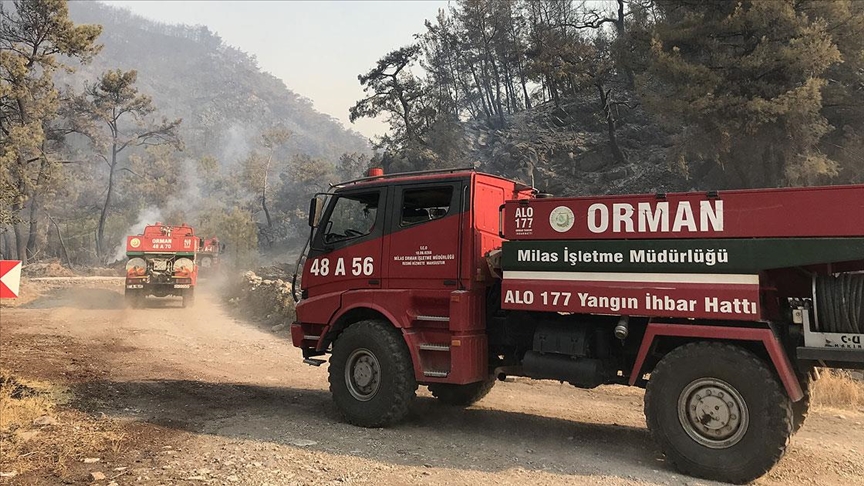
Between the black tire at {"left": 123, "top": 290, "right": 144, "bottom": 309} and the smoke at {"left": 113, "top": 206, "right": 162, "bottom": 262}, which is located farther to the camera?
the smoke at {"left": 113, "top": 206, "right": 162, "bottom": 262}

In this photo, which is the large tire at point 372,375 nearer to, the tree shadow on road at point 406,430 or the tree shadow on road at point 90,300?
the tree shadow on road at point 406,430

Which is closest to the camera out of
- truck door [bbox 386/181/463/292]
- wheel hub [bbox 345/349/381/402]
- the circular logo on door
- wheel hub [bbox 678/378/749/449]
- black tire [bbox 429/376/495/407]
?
wheel hub [bbox 678/378/749/449]

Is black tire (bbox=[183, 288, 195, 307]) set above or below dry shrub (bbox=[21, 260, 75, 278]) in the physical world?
below

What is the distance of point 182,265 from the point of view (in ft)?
70.2

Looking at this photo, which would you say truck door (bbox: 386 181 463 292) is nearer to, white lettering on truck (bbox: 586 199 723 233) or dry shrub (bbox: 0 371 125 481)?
white lettering on truck (bbox: 586 199 723 233)

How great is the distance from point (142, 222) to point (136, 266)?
4433 centimetres

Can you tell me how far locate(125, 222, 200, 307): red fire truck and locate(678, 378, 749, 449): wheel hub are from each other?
65.3ft

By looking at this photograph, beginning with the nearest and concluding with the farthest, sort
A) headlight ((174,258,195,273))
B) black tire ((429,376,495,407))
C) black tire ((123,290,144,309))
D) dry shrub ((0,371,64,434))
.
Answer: dry shrub ((0,371,64,434)), black tire ((429,376,495,407)), black tire ((123,290,144,309)), headlight ((174,258,195,273))

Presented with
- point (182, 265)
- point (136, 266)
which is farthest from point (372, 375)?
point (136, 266)

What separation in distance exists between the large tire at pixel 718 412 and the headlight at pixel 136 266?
20.4 m

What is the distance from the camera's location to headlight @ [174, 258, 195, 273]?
2134cm

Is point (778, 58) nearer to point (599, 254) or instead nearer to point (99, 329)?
point (599, 254)

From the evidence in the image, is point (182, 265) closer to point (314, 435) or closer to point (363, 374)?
point (363, 374)

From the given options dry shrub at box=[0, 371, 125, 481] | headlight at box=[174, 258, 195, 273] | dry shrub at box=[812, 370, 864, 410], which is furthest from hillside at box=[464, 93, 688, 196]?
dry shrub at box=[0, 371, 125, 481]
